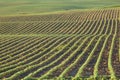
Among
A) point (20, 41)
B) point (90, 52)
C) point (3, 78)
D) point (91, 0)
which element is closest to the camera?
point (3, 78)

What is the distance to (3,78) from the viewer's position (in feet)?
53.2

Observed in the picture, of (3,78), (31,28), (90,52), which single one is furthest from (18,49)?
(31,28)

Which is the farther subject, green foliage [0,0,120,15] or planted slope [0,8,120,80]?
green foliage [0,0,120,15]

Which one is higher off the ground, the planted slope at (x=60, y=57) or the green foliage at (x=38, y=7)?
the green foliage at (x=38, y=7)

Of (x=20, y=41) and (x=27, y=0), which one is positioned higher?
(x=27, y=0)

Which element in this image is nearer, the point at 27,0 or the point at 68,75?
the point at 68,75

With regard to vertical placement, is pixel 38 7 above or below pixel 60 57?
above

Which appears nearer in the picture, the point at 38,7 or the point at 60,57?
the point at 60,57

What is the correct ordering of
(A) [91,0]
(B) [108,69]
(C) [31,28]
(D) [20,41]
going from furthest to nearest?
(A) [91,0]
(C) [31,28]
(D) [20,41]
(B) [108,69]

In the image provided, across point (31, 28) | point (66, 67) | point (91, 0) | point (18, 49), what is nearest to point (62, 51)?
point (18, 49)

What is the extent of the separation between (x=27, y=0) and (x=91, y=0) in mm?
22628

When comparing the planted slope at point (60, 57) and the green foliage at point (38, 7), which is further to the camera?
the green foliage at point (38, 7)

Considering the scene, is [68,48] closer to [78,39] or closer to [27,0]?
[78,39]

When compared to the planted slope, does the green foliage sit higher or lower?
higher
